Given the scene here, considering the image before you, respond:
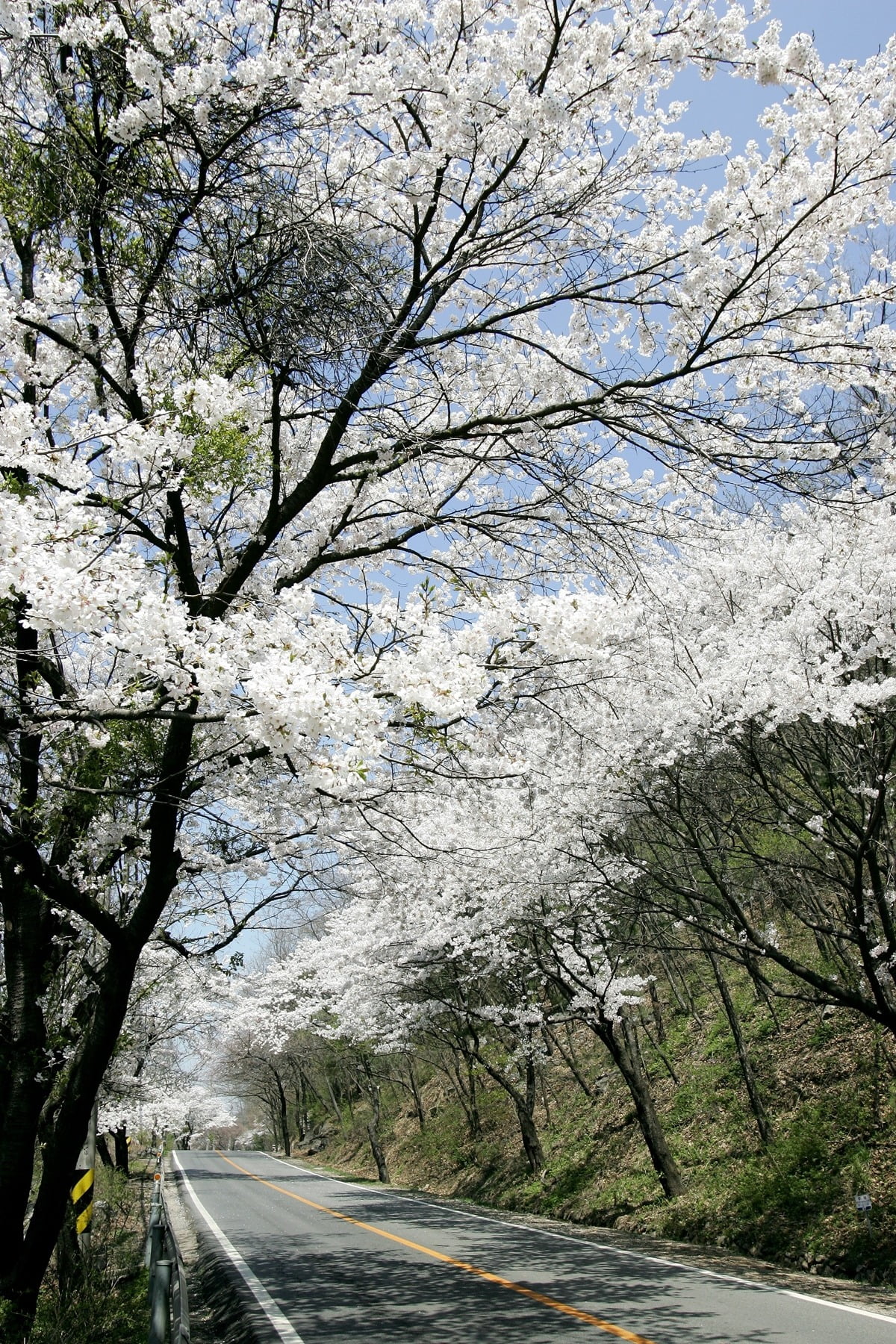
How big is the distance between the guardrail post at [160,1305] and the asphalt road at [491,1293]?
8.60 ft

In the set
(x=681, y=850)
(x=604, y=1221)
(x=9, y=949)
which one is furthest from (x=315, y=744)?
(x=604, y=1221)

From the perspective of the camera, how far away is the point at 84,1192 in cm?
934

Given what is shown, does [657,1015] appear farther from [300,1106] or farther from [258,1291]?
[300,1106]

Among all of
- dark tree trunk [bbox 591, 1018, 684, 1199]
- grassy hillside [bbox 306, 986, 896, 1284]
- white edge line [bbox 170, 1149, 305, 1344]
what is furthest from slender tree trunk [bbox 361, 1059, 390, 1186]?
dark tree trunk [bbox 591, 1018, 684, 1199]

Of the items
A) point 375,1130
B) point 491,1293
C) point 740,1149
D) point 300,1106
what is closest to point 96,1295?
point 491,1293

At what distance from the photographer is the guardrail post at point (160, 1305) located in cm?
463

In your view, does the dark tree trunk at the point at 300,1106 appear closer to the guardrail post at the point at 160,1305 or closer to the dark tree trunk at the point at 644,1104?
the dark tree trunk at the point at 644,1104

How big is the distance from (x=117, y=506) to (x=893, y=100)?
4.40 metres

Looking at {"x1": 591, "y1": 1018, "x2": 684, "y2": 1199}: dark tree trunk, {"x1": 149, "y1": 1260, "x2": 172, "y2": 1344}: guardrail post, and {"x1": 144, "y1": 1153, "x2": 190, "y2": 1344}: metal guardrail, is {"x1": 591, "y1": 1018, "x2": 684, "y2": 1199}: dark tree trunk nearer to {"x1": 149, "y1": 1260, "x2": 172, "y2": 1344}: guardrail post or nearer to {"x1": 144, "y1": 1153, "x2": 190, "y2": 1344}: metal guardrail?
{"x1": 144, "y1": 1153, "x2": 190, "y2": 1344}: metal guardrail

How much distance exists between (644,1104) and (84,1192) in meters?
8.06

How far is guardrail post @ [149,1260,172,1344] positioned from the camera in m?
4.63

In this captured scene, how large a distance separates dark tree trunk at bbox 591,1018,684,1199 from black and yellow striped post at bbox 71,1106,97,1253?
7669 millimetres

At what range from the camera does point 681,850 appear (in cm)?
1093

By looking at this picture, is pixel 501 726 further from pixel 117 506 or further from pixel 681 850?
pixel 681 850
